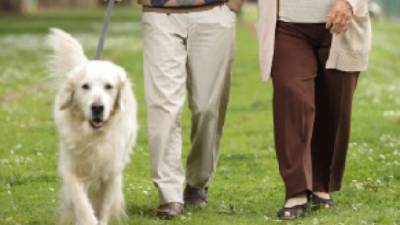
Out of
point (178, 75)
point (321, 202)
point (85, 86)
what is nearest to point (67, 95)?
point (85, 86)

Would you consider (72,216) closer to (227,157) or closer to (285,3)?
(285,3)

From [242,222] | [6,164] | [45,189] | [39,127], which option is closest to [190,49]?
[242,222]

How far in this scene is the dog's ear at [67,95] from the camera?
7.78 metres

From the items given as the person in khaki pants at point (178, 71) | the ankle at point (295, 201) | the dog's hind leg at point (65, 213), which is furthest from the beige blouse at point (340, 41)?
the dog's hind leg at point (65, 213)

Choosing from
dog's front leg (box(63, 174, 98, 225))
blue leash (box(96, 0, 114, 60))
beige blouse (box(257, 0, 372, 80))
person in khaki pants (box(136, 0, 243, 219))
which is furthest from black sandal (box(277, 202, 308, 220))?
blue leash (box(96, 0, 114, 60))

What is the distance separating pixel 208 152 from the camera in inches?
348

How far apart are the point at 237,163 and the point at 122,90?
3.83 meters

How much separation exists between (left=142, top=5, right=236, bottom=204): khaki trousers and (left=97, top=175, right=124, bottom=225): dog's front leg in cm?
50

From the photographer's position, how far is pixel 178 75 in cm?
851

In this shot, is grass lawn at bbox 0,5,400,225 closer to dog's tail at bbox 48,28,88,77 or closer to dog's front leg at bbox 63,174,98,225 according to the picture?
dog's tail at bbox 48,28,88,77

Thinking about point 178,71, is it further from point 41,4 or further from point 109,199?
point 41,4

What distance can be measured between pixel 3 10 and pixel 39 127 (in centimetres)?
4393

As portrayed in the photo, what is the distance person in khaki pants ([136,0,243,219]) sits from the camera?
27.8ft

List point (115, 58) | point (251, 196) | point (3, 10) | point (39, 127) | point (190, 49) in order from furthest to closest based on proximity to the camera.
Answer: point (3, 10)
point (115, 58)
point (39, 127)
point (251, 196)
point (190, 49)
